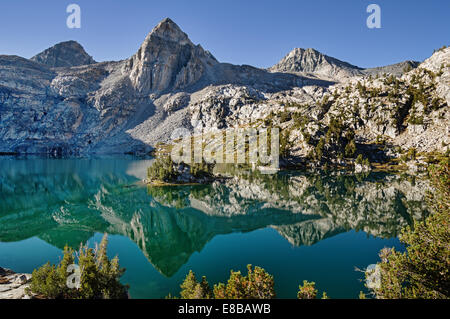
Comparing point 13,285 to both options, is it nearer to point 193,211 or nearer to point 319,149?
point 193,211

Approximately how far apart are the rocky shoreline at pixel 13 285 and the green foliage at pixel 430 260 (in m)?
18.2

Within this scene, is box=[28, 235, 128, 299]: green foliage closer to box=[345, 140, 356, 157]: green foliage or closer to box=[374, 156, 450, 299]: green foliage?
box=[374, 156, 450, 299]: green foliage

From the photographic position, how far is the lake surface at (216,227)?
2025 centimetres

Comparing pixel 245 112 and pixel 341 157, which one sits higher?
pixel 245 112

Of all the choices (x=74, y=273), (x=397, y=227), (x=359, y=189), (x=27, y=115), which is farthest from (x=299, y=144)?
(x=27, y=115)

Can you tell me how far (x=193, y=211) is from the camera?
130 ft

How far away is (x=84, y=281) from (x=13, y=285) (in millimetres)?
6959

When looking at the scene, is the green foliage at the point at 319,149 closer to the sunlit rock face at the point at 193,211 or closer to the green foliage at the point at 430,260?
the sunlit rock face at the point at 193,211

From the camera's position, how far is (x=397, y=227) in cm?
3105

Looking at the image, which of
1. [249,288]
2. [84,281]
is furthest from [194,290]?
[84,281]

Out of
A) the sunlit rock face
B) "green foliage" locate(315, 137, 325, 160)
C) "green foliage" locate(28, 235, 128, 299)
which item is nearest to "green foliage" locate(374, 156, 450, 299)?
"green foliage" locate(28, 235, 128, 299)
